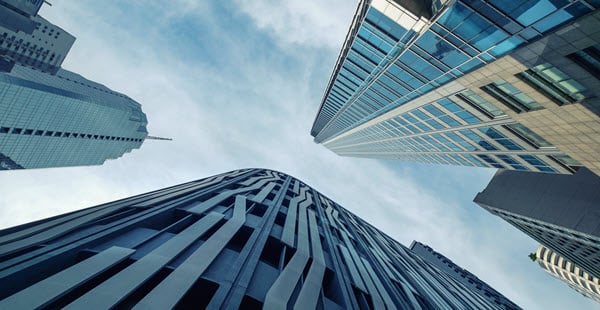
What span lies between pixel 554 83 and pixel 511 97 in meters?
4.23

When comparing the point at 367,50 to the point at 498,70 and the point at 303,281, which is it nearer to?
the point at 498,70

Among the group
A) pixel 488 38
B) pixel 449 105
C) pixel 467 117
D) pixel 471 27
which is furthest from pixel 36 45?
pixel 488 38

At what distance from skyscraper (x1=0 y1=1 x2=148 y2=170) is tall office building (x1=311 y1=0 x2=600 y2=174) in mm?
109631

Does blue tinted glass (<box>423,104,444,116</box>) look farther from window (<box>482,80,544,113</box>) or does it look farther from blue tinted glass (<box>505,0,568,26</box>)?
blue tinted glass (<box>505,0,568,26</box>)

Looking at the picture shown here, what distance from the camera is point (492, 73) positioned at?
831 inches

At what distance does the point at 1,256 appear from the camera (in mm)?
7586

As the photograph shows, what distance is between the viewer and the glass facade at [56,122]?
3401 inches

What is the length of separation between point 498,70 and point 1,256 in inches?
1138

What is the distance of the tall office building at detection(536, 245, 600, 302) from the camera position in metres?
73.4

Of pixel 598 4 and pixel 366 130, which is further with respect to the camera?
pixel 366 130

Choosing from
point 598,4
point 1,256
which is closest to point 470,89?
point 598,4

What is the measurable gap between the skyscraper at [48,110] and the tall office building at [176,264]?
108 metres

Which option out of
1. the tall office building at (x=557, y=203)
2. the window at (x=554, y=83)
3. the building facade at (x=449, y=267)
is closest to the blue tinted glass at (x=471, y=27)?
the window at (x=554, y=83)

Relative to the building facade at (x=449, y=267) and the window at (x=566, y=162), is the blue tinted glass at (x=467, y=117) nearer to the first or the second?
the window at (x=566, y=162)
